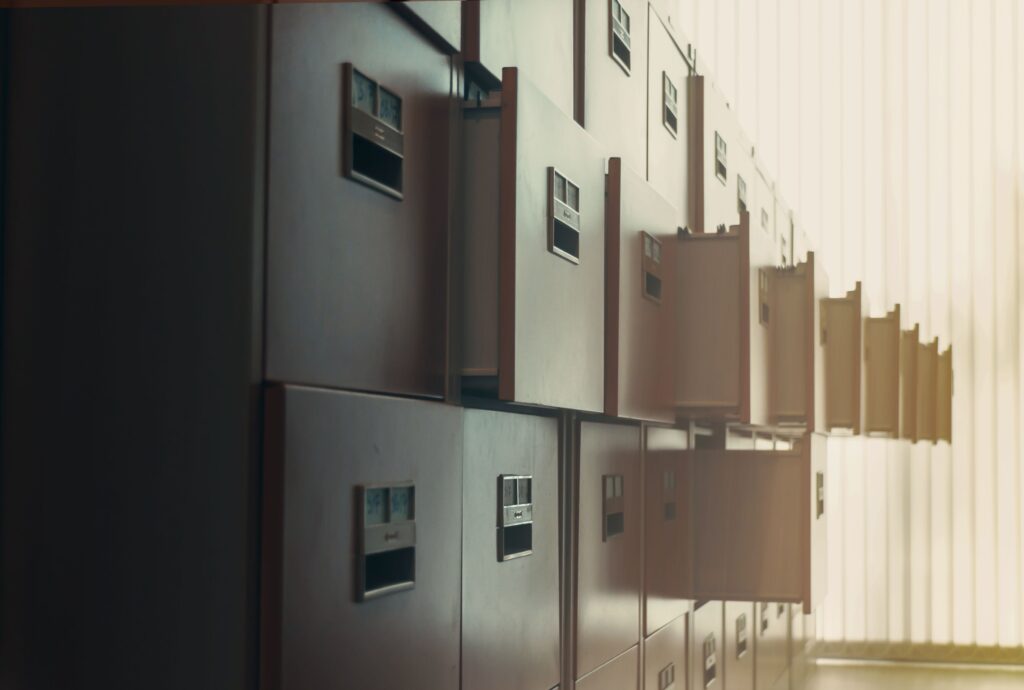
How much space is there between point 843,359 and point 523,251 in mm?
1951

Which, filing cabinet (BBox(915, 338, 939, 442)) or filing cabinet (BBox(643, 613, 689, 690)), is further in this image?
filing cabinet (BBox(915, 338, 939, 442))

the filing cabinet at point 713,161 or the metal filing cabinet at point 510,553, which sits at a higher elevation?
the filing cabinet at point 713,161

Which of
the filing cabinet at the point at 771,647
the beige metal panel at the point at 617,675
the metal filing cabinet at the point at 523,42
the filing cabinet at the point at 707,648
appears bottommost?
the filing cabinet at the point at 771,647

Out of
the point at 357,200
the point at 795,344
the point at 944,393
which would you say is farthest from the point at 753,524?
the point at 944,393

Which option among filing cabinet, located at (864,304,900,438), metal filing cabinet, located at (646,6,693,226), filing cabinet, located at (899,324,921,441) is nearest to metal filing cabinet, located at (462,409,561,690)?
metal filing cabinet, located at (646,6,693,226)

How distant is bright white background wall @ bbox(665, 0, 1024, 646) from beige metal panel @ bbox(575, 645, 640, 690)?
3.12m

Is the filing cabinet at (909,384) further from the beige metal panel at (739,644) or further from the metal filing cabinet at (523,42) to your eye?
the metal filing cabinet at (523,42)

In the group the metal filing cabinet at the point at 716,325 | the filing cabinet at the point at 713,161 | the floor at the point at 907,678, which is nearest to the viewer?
the metal filing cabinet at the point at 716,325

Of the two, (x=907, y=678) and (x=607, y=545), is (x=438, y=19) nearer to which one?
(x=607, y=545)

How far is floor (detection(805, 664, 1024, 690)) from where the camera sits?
478 centimetres

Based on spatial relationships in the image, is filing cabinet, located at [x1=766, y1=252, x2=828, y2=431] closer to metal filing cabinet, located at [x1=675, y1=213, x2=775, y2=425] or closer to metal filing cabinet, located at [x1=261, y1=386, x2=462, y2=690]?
metal filing cabinet, located at [x1=675, y1=213, x2=775, y2=425]

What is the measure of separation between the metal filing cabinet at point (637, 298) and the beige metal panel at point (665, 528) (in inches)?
18.3

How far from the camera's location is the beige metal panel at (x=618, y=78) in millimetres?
2109

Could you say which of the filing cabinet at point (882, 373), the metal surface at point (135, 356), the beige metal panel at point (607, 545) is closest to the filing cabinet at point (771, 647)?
the filing cabinet at point (882, 373)
